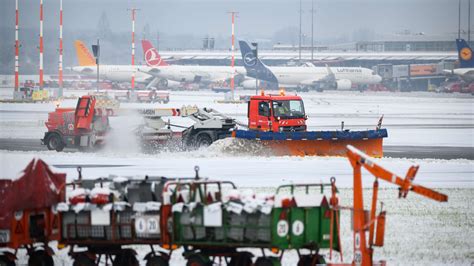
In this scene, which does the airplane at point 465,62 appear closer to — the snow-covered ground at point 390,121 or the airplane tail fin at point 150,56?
the snow-covered ground at point 390,121

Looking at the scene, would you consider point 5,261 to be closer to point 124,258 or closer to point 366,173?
point 124,258

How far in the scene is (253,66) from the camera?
109438 mm

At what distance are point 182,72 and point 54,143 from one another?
81.8m

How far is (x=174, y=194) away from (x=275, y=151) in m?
17.5

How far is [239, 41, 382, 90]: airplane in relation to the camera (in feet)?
365

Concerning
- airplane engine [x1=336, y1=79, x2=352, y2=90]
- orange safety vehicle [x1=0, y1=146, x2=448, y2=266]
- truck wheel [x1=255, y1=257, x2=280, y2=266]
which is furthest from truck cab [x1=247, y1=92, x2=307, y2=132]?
airplane engine [x1=336, y1=79, x2=352, y2=90]

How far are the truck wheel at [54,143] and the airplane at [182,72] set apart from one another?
76.1 metres

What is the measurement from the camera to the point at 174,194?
569 inches

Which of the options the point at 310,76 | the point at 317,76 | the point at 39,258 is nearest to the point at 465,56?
the point at 317,76

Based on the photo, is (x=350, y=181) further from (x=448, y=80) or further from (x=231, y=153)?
(x=448, y=80)

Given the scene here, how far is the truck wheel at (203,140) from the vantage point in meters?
33.7

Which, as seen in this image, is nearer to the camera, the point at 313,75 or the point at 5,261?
the point at 5,261

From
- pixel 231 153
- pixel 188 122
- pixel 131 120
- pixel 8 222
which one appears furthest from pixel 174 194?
pixel 188 122

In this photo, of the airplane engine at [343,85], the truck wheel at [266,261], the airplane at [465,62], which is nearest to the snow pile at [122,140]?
the truck wheel at [266,261]
